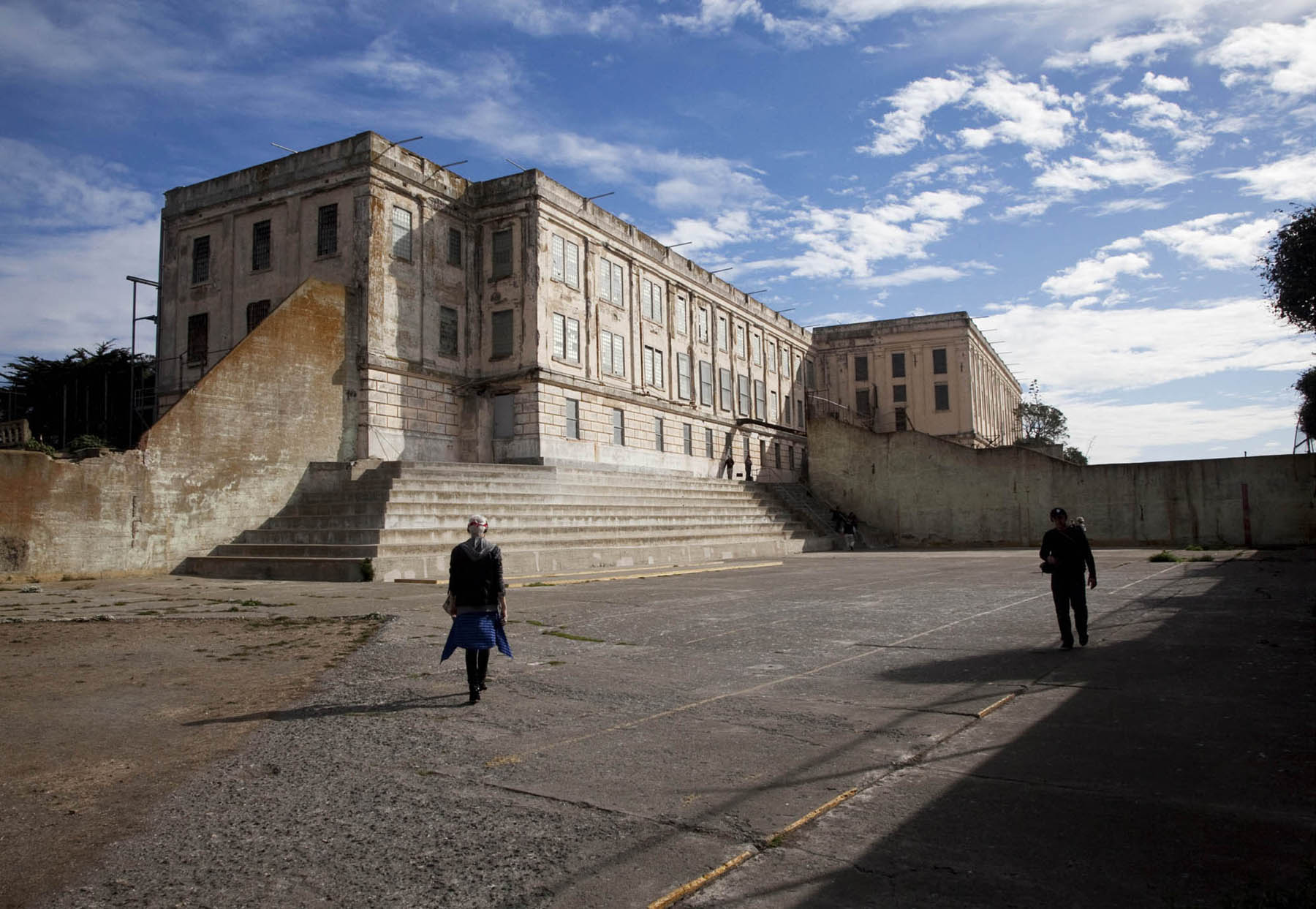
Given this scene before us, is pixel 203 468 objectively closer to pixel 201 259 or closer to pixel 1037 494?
pixel 201 259

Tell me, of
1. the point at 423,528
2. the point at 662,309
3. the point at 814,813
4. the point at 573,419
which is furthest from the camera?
the point at 662,309

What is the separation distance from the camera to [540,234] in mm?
32688

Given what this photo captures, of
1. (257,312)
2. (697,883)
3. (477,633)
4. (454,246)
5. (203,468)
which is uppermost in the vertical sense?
(454,246)

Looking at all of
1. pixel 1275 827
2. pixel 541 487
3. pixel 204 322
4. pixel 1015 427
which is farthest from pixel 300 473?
pixel 1015 427

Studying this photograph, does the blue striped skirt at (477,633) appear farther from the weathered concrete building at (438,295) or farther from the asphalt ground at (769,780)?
the weathered concrete building at (438,295)

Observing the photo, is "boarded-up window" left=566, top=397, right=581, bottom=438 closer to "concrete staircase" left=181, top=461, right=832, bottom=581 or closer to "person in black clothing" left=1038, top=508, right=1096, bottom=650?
"concrete staircase" left=181, top=461, right=832, bottom=581

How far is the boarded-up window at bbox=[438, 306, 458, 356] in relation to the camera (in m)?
31.5

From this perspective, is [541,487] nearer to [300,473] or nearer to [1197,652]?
[300,473]

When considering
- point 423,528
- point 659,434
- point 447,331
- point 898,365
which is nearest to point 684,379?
point 659,434

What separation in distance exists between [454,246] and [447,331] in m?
3.29

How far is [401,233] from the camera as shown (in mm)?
29984

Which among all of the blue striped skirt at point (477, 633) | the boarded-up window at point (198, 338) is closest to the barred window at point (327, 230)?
the boarded-up window at point (198, 338)

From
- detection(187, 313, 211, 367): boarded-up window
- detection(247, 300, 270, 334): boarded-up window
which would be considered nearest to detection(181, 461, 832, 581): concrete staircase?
detection(247, 300, 270, 334): boarded-up window

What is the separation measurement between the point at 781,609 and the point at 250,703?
7309 millimetres
